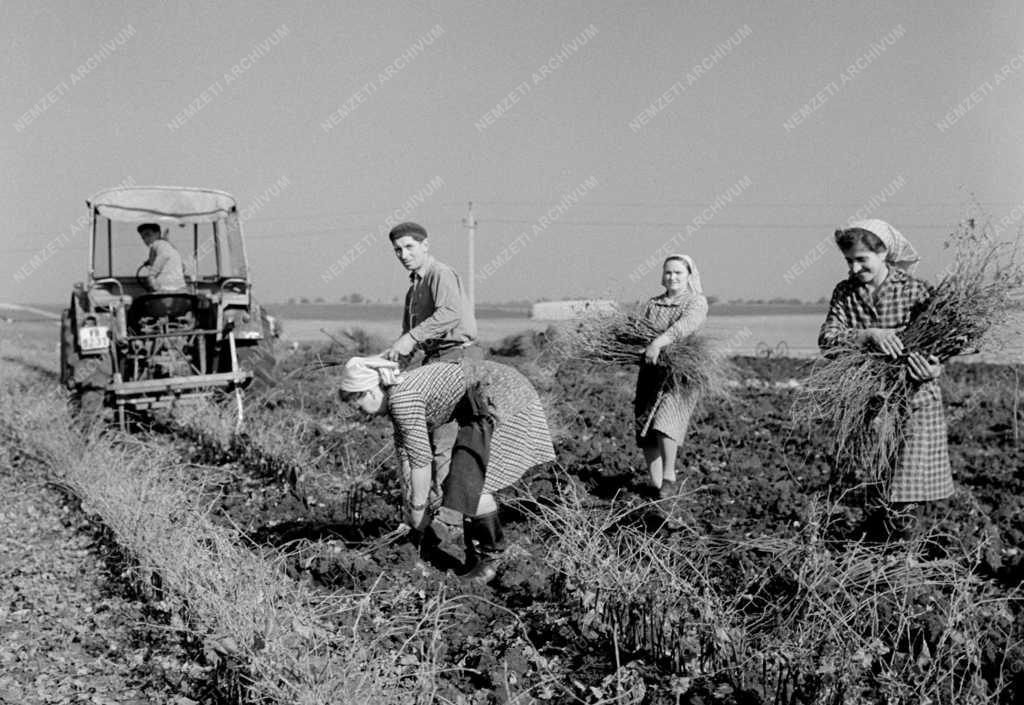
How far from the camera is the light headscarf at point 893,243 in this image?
3681 millimetres

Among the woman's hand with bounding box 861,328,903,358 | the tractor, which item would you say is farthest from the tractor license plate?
the woman's hand with bounding box 861,328,903,358

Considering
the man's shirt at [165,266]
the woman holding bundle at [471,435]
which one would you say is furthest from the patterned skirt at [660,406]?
the man's shirt at [165,266]

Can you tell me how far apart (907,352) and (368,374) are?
79.5 inches

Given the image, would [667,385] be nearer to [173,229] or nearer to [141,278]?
[141,278]

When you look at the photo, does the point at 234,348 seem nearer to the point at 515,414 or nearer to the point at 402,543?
the point at 402,543

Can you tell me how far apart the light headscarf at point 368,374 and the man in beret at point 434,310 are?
26 cm

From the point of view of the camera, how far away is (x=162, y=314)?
7918 mm

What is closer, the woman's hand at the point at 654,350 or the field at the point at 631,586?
the field at the point at 631,586

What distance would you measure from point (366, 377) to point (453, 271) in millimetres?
777

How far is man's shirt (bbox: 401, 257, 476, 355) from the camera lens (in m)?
4.11

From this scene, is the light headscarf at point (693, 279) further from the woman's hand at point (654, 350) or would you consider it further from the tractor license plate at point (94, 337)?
the tractor license plate at point (94, 337)

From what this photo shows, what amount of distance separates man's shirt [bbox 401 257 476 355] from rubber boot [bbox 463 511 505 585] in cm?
77

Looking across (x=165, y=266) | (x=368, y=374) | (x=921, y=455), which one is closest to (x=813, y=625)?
(x=921, y=455)

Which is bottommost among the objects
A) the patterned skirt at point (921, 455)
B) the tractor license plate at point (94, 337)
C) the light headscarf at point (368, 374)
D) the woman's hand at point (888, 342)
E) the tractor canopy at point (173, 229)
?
the patterned skirt at point (921, 455)
